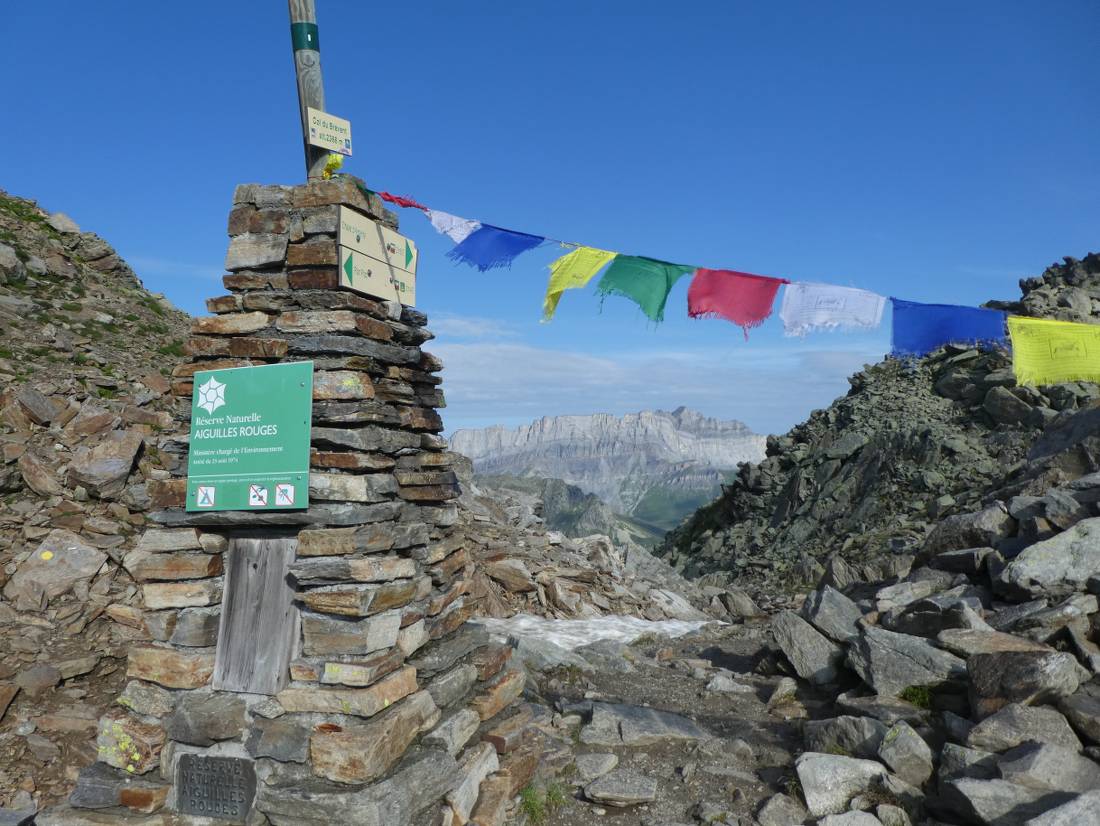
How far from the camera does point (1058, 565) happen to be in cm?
848

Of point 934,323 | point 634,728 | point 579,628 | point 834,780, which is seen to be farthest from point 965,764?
point 579,628

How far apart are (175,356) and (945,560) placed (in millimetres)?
16525

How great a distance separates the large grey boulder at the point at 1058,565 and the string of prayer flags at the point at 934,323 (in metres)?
2.87

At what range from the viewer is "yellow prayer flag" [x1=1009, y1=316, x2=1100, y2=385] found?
32.6 feet

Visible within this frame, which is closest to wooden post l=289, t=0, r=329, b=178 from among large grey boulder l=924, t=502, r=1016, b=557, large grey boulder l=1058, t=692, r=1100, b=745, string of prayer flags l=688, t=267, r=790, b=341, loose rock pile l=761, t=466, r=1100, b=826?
string of prayer flags l=688, t=267, r=790, b=341

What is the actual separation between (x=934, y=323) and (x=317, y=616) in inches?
355

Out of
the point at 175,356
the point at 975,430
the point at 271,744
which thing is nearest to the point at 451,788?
the point at 271,744

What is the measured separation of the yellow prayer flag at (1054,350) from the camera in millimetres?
9922

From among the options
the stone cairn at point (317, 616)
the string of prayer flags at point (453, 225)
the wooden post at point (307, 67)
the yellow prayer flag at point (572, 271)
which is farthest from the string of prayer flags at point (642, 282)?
the wooden post at point (307, 67)


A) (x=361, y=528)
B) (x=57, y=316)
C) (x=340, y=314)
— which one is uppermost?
(x=57, y=316)

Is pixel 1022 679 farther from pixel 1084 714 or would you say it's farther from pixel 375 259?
pixel 375 259

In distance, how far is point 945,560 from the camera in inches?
419

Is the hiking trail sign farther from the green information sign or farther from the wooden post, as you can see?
the green information sign

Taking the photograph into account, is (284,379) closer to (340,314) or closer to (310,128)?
(340,314)
